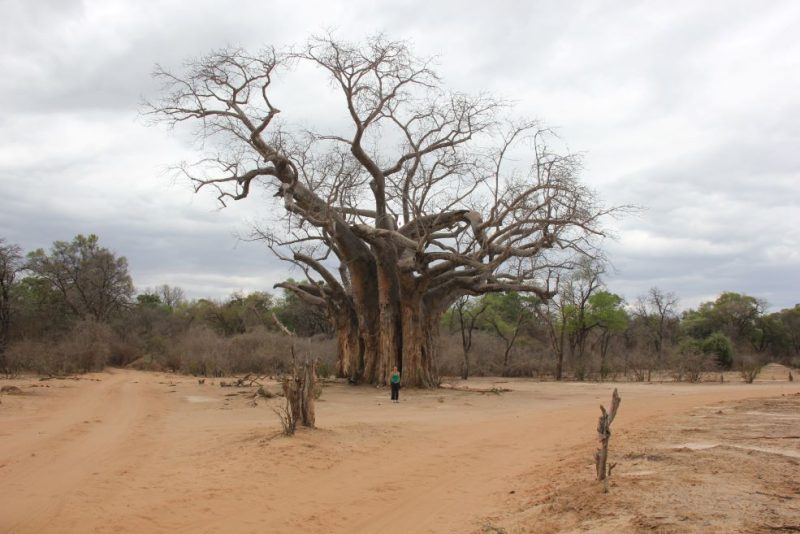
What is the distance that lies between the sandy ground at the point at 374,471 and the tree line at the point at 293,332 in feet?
30.2

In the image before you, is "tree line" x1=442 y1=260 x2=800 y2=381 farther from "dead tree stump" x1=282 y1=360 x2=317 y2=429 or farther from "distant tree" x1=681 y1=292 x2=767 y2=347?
"dead tree stump" x1=282 y1=360 x2=317 y2=429

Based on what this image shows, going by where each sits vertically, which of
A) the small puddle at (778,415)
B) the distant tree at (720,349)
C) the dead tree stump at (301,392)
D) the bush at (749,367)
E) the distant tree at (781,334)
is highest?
the distant tree at (781,334)

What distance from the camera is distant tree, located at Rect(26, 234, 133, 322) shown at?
39781mm

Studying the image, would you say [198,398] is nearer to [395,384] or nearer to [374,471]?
[395,384]

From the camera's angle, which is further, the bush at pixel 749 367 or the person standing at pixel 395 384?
the bush at pixel 749 367

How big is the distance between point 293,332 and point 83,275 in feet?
72.4

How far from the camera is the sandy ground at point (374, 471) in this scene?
6.42 meters

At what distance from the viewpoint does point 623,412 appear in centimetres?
1542

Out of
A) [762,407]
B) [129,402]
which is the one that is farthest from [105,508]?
[762,407]

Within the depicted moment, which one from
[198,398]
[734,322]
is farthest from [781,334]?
[198,398]

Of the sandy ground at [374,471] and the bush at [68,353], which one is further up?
the bush at [68,353]

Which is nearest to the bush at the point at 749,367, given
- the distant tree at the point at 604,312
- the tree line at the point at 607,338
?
the tree line at the point at 607,338

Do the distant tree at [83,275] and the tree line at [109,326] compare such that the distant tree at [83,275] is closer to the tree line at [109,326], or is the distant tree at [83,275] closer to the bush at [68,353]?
the tree line at [109,326]

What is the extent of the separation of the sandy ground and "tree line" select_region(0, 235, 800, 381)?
9.21 metres
